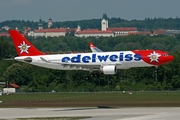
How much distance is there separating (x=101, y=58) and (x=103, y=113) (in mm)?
16100

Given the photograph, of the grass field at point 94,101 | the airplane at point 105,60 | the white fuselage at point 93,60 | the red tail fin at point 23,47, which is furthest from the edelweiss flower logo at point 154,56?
the red tail fin at point 23,47

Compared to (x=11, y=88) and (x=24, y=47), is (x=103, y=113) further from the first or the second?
(x=11, y=88)

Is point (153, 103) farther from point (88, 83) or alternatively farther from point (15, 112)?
point (88, 83)

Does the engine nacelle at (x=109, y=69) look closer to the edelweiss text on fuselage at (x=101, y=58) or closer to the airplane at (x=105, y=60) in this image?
the airplane at (x=105, y=60)

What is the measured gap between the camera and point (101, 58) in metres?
116

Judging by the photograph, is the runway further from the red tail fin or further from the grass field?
the red tail fin

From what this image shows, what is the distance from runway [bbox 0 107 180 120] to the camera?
9469cm

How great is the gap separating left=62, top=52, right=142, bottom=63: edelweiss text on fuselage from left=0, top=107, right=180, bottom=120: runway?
8.41m

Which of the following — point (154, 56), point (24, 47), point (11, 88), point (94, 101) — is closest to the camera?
point (154, 56)

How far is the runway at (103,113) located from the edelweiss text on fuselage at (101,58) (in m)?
8.41

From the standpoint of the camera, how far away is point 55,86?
565ft

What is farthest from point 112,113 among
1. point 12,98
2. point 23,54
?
point 12,98

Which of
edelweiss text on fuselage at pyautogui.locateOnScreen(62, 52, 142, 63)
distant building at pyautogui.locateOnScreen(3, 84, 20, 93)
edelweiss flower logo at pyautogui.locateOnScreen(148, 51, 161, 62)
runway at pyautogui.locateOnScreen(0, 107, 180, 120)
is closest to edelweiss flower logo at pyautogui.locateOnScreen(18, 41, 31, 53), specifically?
edelweiss text on fuselage at pyautogui.locateOnScreen(62, 52, 142, 63)

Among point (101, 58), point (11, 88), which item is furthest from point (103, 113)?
point (11, 88)
